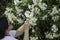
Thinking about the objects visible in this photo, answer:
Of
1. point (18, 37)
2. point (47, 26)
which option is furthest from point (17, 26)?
point (47, 26)

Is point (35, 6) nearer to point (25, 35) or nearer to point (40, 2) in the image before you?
point (40, 2)

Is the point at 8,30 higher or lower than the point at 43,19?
lower

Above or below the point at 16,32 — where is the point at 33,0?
above

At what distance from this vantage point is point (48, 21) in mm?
2973

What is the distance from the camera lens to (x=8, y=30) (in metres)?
2.86

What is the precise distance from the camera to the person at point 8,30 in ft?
9.00

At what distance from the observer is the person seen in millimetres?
2744

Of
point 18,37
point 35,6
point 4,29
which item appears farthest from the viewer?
point 18,37

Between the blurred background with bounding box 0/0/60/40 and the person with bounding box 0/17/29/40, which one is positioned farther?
the blurred background with bounding box 0/0/60/40

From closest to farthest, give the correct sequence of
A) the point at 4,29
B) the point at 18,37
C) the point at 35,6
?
the point at 4,29 < the point at 35,6 < the point at 18,37

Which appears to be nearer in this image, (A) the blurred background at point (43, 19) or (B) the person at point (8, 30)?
(B) the person at point (8, 30)

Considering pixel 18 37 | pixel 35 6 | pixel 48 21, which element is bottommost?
pixel 18 37

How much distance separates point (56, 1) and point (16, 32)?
24.4 inches

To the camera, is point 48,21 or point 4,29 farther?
point 48,21
